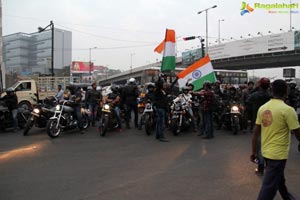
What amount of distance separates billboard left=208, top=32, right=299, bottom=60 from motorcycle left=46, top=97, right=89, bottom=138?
43.5m

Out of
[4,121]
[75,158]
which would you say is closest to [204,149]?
[75,158]

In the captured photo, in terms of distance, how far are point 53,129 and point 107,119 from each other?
168 centimetres

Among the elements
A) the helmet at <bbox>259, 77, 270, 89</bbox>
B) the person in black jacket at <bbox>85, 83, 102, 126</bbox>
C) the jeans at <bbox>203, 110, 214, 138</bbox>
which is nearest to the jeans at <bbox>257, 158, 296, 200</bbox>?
the helmet at <bbox>259, 77, 270, 89</bbox>

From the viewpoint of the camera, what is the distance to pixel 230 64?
58.4m

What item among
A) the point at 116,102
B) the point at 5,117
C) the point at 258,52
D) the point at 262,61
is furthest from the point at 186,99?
the point at 262,61

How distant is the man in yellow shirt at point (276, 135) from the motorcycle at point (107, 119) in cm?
676

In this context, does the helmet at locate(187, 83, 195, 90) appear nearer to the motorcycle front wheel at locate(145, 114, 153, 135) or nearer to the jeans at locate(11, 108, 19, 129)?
the motorcycle front wheel at locate(145, 114, 153, 135)

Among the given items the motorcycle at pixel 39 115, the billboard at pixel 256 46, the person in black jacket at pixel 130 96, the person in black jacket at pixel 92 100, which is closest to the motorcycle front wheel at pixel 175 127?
the person in black jacket at pixel 130 96

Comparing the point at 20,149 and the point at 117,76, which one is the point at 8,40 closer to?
the point at 117,76

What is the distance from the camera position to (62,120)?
968 cm

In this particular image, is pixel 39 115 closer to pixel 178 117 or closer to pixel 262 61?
pixel 178 117

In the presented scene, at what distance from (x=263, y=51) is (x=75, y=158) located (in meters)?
49.2

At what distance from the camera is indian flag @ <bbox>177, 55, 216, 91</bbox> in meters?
11.8

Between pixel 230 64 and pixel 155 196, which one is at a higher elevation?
pixel 230 64
